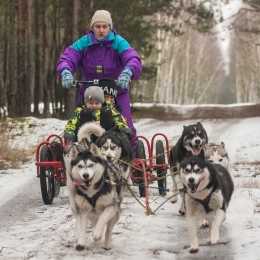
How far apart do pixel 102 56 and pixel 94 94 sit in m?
0.89

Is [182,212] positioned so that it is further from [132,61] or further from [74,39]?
[74,39]

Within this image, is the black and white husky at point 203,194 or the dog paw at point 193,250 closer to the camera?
the dog paw at point 193,250

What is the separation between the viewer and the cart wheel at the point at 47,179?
249 inches

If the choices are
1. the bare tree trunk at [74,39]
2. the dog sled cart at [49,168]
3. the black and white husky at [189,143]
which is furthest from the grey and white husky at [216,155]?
the bare tree trunk at [74,39]

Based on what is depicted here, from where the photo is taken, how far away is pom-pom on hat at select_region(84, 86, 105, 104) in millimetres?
6137

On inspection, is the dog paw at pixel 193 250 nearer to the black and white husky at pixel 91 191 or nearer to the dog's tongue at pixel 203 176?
the dog's tongue at pixel 203 176

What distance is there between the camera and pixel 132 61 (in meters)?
6.64

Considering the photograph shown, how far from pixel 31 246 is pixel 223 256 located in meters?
1.65

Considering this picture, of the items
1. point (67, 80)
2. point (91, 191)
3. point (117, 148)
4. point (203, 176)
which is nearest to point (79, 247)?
point (91, 191)

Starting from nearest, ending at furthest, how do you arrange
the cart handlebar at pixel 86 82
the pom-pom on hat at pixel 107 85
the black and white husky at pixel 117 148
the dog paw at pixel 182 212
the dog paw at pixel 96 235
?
the dog paw at pixel 96 235, the black and white husky at pixel 117 148, the dog paw at pixel 182 212, the cart handlebar at pixel 86 82, the pom-pom on hat at pixel 107 85

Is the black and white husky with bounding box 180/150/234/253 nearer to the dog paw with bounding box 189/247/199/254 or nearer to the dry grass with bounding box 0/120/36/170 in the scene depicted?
the dog paw with bounding box 189/247/199/254

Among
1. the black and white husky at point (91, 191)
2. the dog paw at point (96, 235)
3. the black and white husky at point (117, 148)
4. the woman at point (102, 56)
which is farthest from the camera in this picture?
the woman at point (102, 56)

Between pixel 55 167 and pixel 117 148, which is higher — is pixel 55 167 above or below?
below

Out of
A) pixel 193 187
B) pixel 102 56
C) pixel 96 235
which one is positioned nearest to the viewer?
pixel 96 235
